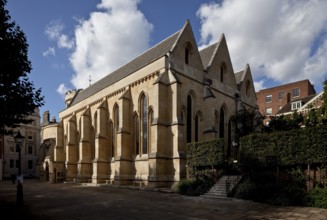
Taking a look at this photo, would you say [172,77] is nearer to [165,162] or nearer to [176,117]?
[176,117]

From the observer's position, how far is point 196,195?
18.6m

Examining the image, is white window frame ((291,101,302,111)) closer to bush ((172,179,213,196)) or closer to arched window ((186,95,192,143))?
arched window ((186,95,192,143))

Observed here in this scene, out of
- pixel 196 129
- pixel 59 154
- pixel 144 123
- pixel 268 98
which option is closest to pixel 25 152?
pixel 59 154

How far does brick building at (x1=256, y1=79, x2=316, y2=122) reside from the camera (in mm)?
57281

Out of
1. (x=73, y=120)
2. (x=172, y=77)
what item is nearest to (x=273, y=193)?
(x=172, y=77)

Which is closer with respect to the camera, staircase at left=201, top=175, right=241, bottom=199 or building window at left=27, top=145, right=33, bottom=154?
staircase at left=201, top=175, right=241, bottom=199

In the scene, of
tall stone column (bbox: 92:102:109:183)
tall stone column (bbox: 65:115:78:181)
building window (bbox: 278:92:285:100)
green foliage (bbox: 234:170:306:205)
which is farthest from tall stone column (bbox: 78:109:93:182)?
building window (bbox: 278:92:285:100)

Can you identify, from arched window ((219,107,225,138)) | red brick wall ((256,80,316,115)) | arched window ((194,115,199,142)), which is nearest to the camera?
arched window ((194,115,199,142))

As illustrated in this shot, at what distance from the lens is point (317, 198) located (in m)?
13.9

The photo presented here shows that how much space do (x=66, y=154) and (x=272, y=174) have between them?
3222 cm

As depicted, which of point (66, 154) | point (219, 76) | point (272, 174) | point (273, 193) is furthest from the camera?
point (66, 154)

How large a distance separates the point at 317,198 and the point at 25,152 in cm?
6370

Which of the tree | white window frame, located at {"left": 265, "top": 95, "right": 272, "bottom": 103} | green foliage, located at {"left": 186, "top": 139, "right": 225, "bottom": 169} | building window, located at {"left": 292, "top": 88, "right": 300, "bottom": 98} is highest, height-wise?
building window, located at {"left": 292, "top": 88, "right": 300, "bottom": 98}

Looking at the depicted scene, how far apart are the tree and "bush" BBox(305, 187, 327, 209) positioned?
15.9 m
